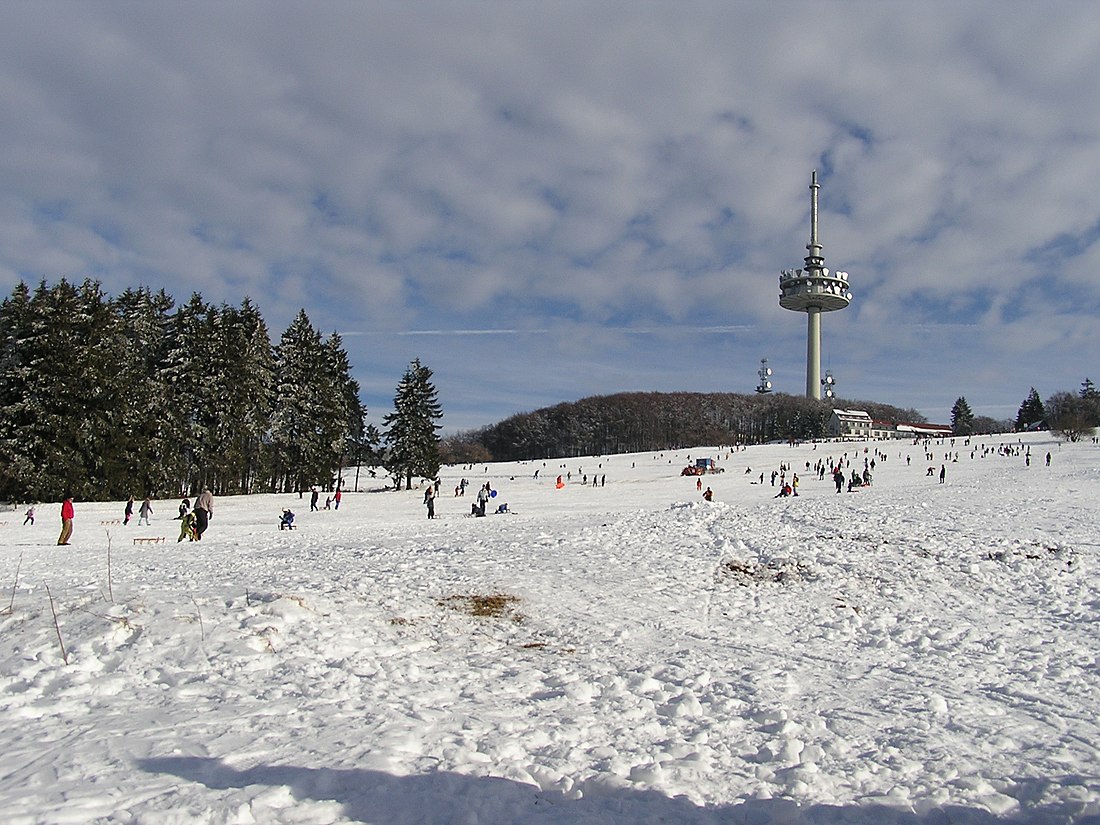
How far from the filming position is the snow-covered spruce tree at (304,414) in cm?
4916

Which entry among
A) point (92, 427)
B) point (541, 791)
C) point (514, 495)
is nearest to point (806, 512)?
point (541, 791)

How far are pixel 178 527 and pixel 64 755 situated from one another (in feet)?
80.8

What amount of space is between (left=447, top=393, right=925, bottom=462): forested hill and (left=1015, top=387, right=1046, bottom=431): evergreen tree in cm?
3474

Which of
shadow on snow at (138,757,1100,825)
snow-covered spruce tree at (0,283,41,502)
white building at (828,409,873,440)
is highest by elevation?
white building at (828,409,873,440)

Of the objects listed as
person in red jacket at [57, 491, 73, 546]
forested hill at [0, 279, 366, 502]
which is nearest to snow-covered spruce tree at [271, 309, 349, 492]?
forested hill at [0, 279, 366, 502]

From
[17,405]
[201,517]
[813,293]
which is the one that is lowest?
[201,517]

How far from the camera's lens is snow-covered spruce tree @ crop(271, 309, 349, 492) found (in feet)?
161

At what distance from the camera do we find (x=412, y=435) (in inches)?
2199

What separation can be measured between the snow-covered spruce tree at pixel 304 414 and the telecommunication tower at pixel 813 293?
137100mm

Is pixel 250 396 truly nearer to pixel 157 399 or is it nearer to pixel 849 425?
pixel 157 399

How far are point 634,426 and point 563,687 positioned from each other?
15054 centimetres

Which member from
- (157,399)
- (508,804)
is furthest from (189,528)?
(157,399)

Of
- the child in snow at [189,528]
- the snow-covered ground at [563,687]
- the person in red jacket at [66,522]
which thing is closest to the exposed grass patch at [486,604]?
the snow-covered ground at [563,687]

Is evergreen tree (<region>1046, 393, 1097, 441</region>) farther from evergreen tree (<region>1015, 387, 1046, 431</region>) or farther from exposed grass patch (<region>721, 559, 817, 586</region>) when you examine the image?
exposed grass patch (<region>721, 559, 817, 586</region>)
